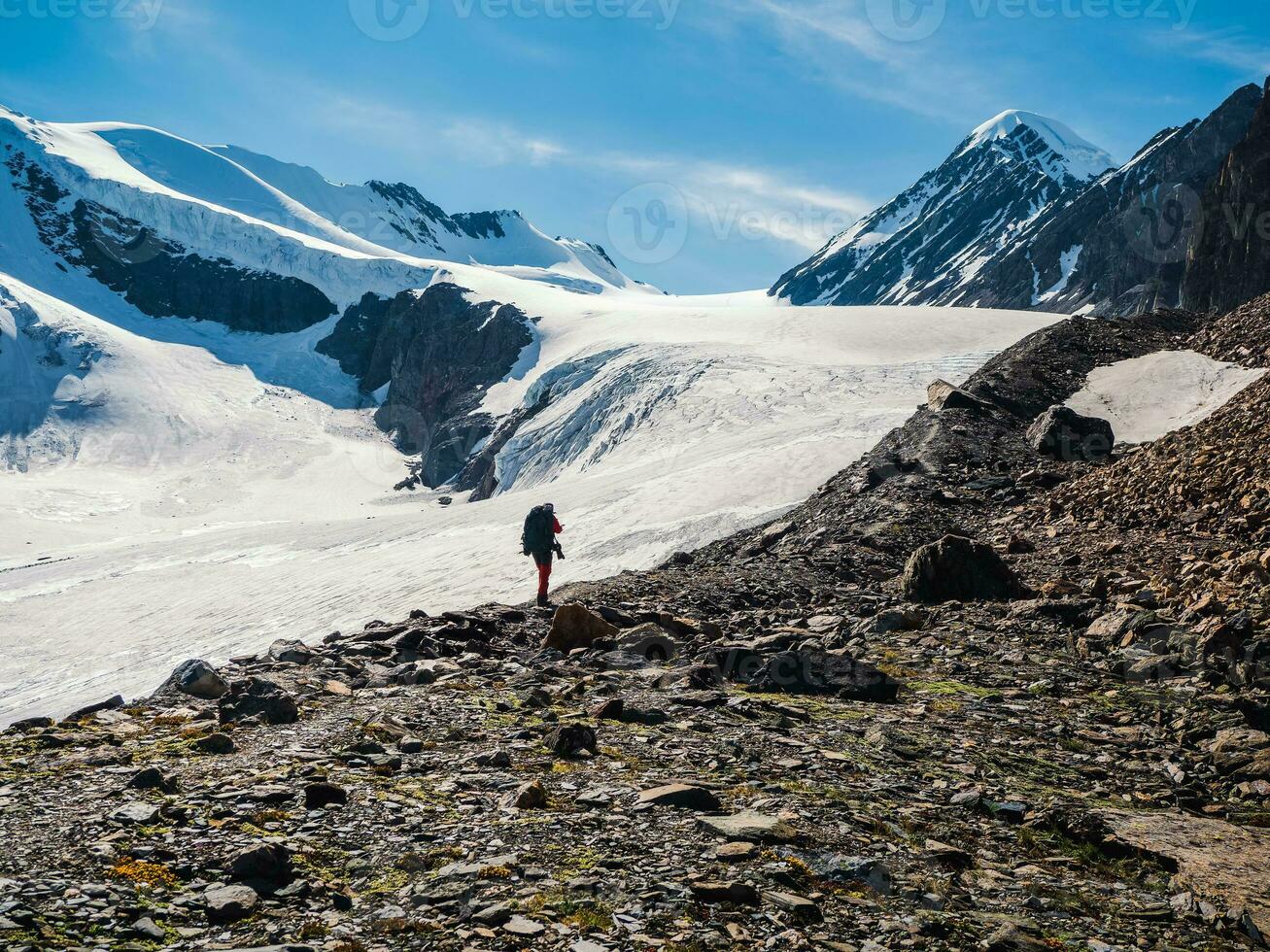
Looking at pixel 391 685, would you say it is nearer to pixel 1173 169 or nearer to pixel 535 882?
pixel 535 882

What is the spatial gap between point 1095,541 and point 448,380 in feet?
292

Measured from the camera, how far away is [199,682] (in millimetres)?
10570

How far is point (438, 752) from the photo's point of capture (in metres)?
7.89

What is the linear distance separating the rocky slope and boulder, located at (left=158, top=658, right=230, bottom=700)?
3 centimetres

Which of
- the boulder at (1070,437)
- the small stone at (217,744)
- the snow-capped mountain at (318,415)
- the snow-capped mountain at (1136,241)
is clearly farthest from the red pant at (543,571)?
the snow-capped mountain at (1136,241)

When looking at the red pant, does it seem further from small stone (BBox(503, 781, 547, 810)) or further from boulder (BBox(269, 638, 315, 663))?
small stone (BBox(503, 781, 547, 810))

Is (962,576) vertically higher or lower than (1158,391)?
lower

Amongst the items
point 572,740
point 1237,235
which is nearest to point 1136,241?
point 1237,235

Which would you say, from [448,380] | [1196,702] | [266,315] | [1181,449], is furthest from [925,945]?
[266,315]

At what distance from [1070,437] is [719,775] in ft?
65.7

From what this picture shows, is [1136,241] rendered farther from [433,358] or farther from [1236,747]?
[1236,747]

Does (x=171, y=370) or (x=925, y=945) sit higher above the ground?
(x=171, y=370)

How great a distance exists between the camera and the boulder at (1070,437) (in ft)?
77.4

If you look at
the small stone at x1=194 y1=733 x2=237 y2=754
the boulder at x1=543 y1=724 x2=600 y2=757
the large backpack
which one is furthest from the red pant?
the small stone at x1=194 y1=733 x2=237 y2=754
